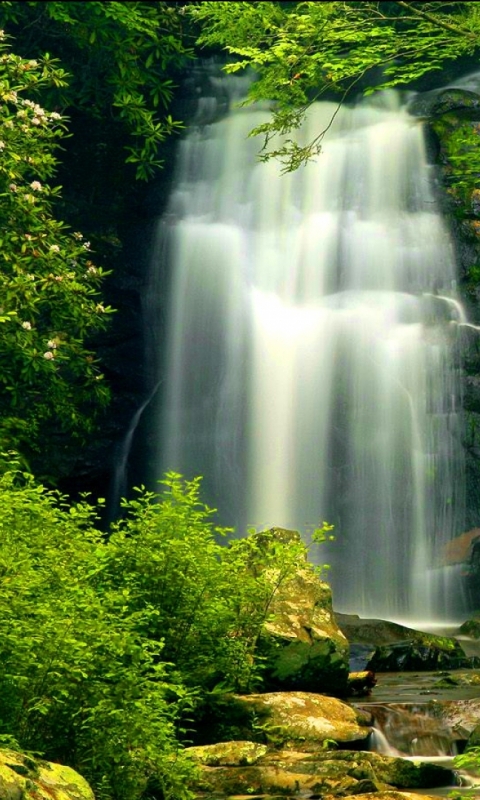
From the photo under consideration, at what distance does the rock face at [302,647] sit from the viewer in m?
9.70

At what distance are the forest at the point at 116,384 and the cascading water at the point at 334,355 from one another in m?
0.56

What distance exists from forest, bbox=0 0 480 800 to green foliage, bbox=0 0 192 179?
45 mm

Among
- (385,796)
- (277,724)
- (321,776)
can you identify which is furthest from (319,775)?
(277,724)

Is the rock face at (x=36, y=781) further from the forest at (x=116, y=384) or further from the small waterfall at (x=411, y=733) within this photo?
the small waterfall at (x=411, y=733)

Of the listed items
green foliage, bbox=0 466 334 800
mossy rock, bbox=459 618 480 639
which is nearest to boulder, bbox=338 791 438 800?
green foliage, bbox=0 466 334 800

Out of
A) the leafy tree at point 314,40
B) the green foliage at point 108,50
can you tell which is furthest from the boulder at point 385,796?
the green foliage at point 108,50

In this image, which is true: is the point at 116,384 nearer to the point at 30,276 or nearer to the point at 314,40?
the point at 30,276

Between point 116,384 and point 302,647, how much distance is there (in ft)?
30.3

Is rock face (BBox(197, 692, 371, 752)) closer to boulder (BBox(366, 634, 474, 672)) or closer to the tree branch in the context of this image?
boulder (BBox(366, 634, 474, 672))

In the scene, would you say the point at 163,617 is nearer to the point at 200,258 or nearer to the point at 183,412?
the point at 183,412

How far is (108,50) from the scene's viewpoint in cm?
1819

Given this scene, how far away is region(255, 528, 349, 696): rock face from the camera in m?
9.70

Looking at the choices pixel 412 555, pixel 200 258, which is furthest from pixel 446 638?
pixel 200 258

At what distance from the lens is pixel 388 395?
674 inches
